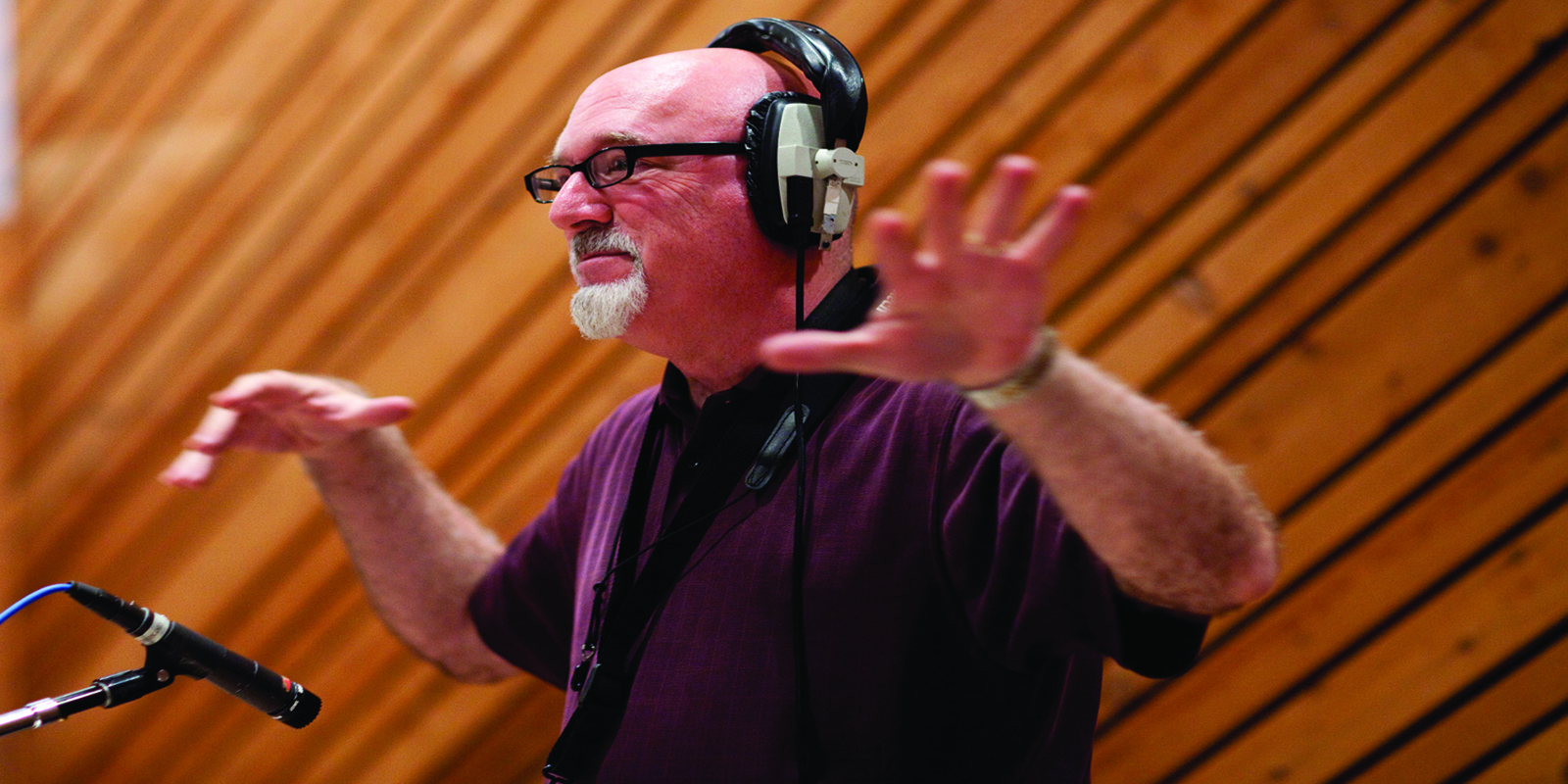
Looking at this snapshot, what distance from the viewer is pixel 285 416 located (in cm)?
133

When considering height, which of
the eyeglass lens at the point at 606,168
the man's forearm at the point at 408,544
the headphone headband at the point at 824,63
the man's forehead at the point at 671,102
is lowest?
the man's forearm at the point at 408,544

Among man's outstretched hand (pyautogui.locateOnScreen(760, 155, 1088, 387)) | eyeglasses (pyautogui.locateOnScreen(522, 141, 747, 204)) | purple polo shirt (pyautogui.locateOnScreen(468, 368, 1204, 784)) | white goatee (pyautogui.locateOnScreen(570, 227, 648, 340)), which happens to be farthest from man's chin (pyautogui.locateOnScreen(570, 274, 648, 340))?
man's outstretched hand (pyautogui.locateOnScreen(760, 155, 1088, 387))

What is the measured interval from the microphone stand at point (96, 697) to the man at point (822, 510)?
0.20 metres

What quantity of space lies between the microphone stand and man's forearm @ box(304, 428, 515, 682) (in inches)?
17.9

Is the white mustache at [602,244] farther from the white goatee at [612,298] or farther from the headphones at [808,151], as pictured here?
the headphones at [808,151]

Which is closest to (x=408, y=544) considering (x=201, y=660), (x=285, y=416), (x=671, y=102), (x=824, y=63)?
(x=285, y=416)

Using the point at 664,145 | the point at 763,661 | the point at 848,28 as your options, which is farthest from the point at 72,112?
the point at 763,661

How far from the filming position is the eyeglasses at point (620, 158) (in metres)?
1.21

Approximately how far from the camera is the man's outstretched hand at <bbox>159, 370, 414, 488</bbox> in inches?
47.6

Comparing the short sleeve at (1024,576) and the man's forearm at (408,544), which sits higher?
the short sleeve at (1024,576)

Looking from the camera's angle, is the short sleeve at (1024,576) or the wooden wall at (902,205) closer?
the short sleeve at (1024,576)

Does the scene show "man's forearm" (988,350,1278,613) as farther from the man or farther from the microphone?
the microphone

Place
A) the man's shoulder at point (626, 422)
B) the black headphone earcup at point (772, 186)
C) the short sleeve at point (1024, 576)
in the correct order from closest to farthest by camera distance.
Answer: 1. the short sleeve at point (1024, 576)
2. the black headphone earcup at point (772, 186)
3. the man's shoulder at point (626, 422)

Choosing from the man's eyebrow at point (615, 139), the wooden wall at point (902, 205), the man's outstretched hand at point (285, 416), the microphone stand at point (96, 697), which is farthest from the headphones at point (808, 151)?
the microphone stand at point (96, 697)
